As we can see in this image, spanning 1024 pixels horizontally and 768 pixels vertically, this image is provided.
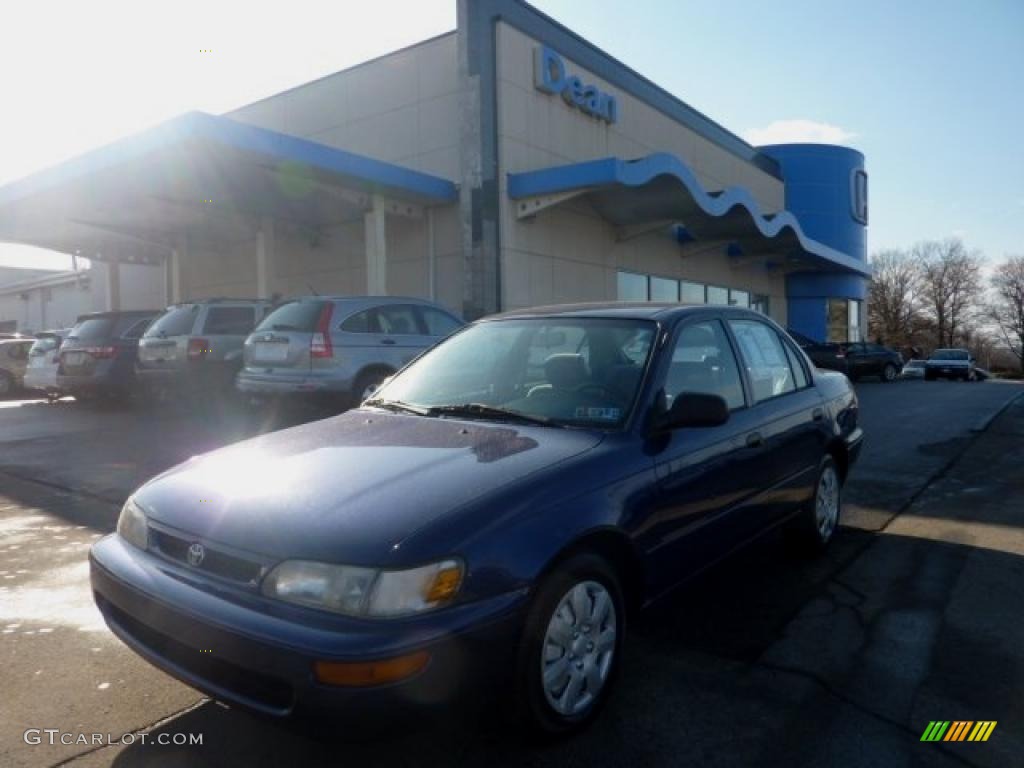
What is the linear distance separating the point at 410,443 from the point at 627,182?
493 inches

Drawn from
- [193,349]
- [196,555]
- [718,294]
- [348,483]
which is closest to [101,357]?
[193,349]

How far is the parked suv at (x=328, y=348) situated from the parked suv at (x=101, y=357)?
4.50m

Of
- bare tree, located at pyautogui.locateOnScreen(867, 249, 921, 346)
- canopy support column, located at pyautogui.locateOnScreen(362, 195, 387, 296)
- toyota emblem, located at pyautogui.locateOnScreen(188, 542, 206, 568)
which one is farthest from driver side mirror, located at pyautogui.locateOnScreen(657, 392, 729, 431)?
bare tree, located at pyautogui.locateOnScreen(867, 249, 921, 346)

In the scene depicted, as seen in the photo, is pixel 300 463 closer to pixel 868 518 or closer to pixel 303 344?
pixel 868 518

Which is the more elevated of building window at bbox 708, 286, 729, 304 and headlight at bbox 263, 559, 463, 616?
building window at bbox 708, 286, 729, 304

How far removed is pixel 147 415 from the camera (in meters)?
11.7

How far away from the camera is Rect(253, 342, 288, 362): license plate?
A: 27.8 ft

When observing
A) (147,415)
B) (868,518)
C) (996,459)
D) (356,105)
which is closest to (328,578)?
(868,518)

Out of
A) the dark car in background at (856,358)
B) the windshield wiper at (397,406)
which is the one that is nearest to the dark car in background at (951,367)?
the dark car in background at (856,358)

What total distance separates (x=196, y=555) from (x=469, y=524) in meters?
0.95

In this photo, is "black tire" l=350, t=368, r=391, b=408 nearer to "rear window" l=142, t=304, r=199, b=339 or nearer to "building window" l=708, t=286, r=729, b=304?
"rear window" l=142, t=304, r=199, b=339

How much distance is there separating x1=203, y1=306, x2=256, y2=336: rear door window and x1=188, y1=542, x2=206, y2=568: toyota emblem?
898cm

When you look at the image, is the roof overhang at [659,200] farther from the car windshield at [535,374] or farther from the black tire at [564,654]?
the black tire at [564,654]

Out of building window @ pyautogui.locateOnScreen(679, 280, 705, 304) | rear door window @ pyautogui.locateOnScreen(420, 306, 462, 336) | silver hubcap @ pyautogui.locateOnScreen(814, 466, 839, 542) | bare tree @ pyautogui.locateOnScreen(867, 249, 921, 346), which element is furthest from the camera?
bare tree @ pyautogui.locateOnScreen(867, 249, 921, 346)
